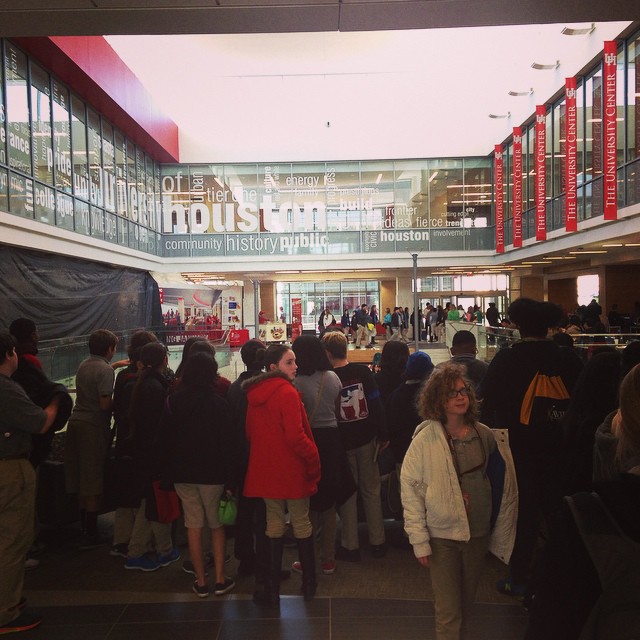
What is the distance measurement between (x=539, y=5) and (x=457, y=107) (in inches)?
791

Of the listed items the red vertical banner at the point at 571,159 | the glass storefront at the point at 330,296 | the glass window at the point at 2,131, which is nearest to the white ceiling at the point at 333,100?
the red vertical banner at the point at 571,159

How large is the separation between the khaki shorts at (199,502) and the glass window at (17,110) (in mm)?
10391

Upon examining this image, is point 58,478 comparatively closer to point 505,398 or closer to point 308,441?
point 308,441

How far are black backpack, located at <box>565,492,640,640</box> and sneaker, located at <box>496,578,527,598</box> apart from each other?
3.02 m

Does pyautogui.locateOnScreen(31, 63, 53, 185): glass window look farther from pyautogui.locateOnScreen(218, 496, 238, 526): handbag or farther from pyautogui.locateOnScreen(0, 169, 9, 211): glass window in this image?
pyautogui.locateOnScreen(218, 496, 238, 526): handbag

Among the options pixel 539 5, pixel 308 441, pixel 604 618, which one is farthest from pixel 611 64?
pixel 604 618

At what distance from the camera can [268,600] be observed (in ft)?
12.5

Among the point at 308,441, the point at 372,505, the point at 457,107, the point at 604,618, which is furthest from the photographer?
the point at 457,107

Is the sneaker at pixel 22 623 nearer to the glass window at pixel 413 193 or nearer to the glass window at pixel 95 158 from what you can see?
the glass window at pixel 95 158

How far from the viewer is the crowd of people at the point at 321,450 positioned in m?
2.85

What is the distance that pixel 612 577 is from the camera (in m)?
1.14

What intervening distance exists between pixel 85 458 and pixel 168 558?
102 cm

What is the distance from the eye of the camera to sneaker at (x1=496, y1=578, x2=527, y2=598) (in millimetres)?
3893

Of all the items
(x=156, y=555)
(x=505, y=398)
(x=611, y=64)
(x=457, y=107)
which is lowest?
(x=156, y=555)
